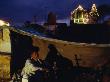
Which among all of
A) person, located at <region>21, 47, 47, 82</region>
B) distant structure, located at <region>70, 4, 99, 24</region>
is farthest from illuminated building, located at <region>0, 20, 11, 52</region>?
distant structure, located at <region>70, 4, 99, 24</region>

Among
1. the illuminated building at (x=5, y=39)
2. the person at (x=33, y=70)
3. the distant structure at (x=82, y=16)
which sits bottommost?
the person at (x=33, y=70)

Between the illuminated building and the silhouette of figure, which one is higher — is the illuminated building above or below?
above

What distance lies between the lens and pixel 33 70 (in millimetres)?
14695

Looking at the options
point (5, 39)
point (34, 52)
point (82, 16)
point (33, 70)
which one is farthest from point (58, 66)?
point (82, 16)

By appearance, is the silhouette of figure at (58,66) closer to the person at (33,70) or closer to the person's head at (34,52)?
the person at (33,70)

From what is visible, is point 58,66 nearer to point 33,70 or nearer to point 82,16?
point 33,70

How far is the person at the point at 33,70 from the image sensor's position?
14.3 metres

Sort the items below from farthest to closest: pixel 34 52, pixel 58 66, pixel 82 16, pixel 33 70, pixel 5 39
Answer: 1. pixel 82 16
2. pixel 34 52
3. pixel 5 39
4. pixel 58 66
5. pixel 33 70

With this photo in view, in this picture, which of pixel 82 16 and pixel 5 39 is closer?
pixel 5 39

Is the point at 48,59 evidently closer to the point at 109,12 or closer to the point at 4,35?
the point at 4,35

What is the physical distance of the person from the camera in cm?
1433

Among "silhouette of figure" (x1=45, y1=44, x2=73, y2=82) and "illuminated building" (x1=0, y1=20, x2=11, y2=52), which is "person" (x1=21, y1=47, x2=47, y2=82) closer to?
"silhouette of figure" (x1=45, y1=44, x2=73, y2=82)

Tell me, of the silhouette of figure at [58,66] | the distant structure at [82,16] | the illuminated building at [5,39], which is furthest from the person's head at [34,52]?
the distant structure at [82,16]

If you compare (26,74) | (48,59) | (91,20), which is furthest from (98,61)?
(91,20)
